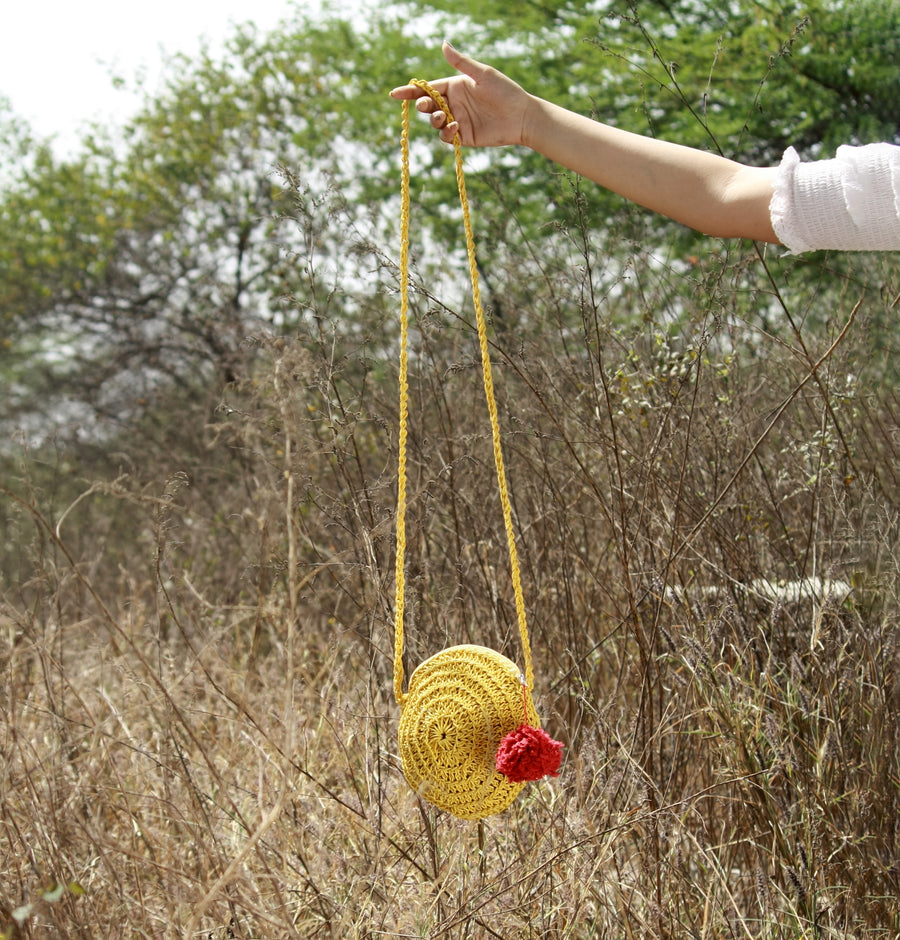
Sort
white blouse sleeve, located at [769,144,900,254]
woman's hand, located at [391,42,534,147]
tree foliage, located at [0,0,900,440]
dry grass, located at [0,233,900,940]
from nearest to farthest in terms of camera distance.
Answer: white blouse sleeve, located at [769,144,900,254] < woman's hand, located at [391,42,534,147] < dry grass, located at [0,233,900,940] < tree foliage, located at [0,0,900,440]

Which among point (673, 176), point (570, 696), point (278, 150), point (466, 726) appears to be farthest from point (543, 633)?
point (278, 150)

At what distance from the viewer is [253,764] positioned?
270 centimetres

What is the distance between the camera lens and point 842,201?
136cm

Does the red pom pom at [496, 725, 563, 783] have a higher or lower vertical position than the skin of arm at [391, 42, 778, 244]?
lower

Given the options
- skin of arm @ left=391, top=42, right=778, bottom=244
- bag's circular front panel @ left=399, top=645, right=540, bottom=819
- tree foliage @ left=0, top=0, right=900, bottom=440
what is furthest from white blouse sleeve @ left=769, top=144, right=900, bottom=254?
tree foliage @ left=0, top=0, right=900, bottom=440

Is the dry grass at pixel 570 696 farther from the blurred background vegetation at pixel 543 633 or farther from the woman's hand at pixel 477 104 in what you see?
the woman's hand at pixel 477 104

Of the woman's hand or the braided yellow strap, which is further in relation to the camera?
the woman's hand

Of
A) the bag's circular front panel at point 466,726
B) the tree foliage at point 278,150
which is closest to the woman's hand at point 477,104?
the bag's circular front panel at point 466,726

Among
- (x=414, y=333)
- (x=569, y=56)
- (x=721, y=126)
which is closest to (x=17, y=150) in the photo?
(x=569, y=56)

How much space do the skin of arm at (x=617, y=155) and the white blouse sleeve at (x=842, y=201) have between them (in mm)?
42

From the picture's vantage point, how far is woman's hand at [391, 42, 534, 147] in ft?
5.14

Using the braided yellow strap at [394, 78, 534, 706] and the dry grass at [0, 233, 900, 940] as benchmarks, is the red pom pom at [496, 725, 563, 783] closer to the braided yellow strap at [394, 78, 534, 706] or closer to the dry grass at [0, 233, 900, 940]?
the braided yellow strap at [394, 78, 534, 706]

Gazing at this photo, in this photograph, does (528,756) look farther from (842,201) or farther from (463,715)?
(842,201)

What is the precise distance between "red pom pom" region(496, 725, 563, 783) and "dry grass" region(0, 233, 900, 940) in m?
0.23
